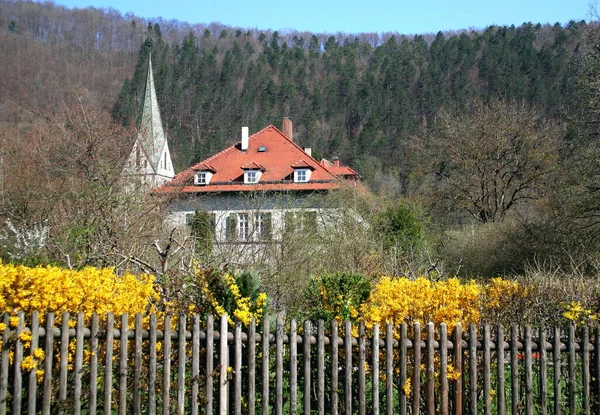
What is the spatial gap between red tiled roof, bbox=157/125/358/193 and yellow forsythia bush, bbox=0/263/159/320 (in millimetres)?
23432

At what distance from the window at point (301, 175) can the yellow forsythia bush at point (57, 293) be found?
2475 cm

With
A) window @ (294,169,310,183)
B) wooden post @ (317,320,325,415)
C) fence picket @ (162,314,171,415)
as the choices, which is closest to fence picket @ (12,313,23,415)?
fence picket @ (162,314,171,415)

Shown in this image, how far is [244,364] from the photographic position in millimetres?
5508

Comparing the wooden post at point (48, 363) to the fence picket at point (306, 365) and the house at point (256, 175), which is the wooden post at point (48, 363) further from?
the house at point (256, 175)

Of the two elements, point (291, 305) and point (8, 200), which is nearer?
point (291, 305)

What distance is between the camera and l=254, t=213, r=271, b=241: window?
13.8 meters

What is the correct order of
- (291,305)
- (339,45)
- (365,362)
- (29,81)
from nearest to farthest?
(365,362) → (291,305) → (29,81) → (339,45)

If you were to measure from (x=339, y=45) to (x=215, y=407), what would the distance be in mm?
93846

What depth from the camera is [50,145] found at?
17172mm

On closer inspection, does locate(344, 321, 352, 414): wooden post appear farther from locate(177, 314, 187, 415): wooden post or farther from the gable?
the gable

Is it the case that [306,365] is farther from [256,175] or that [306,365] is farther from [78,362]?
[256,175]

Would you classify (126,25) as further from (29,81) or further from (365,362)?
(365,362)

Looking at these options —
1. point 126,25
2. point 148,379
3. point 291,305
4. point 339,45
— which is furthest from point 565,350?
point 126,25

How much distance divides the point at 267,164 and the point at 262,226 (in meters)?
18.1
